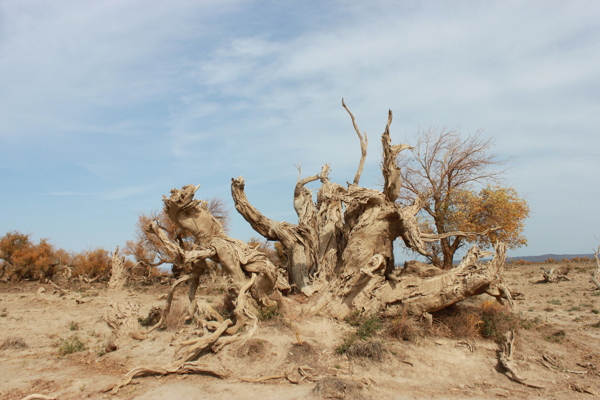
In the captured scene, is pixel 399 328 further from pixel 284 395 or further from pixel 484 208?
pixel 484 208

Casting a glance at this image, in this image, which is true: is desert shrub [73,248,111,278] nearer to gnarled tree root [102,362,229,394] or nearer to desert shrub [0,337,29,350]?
desert shrub [0,337,29,350]

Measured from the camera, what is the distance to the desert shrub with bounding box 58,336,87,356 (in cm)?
881

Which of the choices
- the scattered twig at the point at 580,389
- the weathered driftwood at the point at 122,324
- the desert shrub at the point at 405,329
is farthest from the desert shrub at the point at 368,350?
the weathered driftwood at the point at 122,324

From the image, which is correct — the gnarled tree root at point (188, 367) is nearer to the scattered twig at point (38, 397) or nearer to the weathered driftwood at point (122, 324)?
the scattered twig at point (38, 397)

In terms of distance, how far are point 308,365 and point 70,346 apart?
5336 millimetres

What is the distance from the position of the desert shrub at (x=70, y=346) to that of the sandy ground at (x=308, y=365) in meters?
0.15

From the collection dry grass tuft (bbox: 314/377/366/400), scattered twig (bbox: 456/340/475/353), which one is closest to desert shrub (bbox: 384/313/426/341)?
scattered twig (bbox: 456/340/475/353)

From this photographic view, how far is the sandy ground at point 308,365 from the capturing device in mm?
6754

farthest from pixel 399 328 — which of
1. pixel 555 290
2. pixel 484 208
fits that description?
A: pixel 555 290

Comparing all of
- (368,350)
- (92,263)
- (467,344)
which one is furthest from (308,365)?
(92,263)

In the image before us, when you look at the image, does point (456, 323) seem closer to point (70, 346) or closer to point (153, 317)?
point (153, 317)

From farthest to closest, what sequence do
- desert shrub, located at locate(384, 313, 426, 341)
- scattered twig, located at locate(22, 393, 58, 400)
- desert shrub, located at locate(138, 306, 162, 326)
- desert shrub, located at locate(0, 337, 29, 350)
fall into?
desert shrub, located at locate(138, 306, 162, 326) → desert shrub, located at locate(0, 337, 29, 350) → desert shrub, located at locate(384, 313, 426, 341) → scattered twig, located at locate(22, 393, 58, 400)

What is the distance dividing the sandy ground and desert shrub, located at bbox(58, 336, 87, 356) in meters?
0.15

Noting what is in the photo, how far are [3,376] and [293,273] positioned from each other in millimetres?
7399
